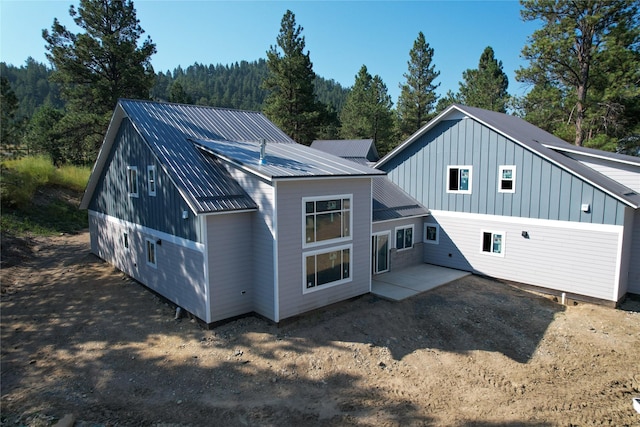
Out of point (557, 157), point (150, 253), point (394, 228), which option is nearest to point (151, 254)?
point (150, 253)

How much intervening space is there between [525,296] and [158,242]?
1224cm

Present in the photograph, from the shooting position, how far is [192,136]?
13.1m

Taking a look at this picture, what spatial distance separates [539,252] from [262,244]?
381 inches

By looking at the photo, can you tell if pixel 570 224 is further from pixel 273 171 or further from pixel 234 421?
pixel 234 421

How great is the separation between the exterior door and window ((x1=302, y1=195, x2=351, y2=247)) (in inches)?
121

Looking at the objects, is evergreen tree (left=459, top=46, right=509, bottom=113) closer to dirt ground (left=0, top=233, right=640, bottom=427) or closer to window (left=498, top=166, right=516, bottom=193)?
window (left=498, top=166, right=516, bottom=193)

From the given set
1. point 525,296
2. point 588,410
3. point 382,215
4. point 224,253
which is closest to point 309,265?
point 224,253

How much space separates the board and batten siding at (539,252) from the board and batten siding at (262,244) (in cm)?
865

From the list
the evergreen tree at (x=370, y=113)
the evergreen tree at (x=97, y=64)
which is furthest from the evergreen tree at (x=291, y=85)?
the evergreen tree at (x=97, y=64)

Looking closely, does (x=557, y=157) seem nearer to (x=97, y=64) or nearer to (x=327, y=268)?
(x=327, y=268)

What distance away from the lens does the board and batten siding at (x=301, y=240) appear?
10555mm

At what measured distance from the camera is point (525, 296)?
45.0ft

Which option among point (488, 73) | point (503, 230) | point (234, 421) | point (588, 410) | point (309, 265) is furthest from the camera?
point (488, 73)

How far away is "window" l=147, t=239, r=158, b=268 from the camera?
Answer: 12.7m
